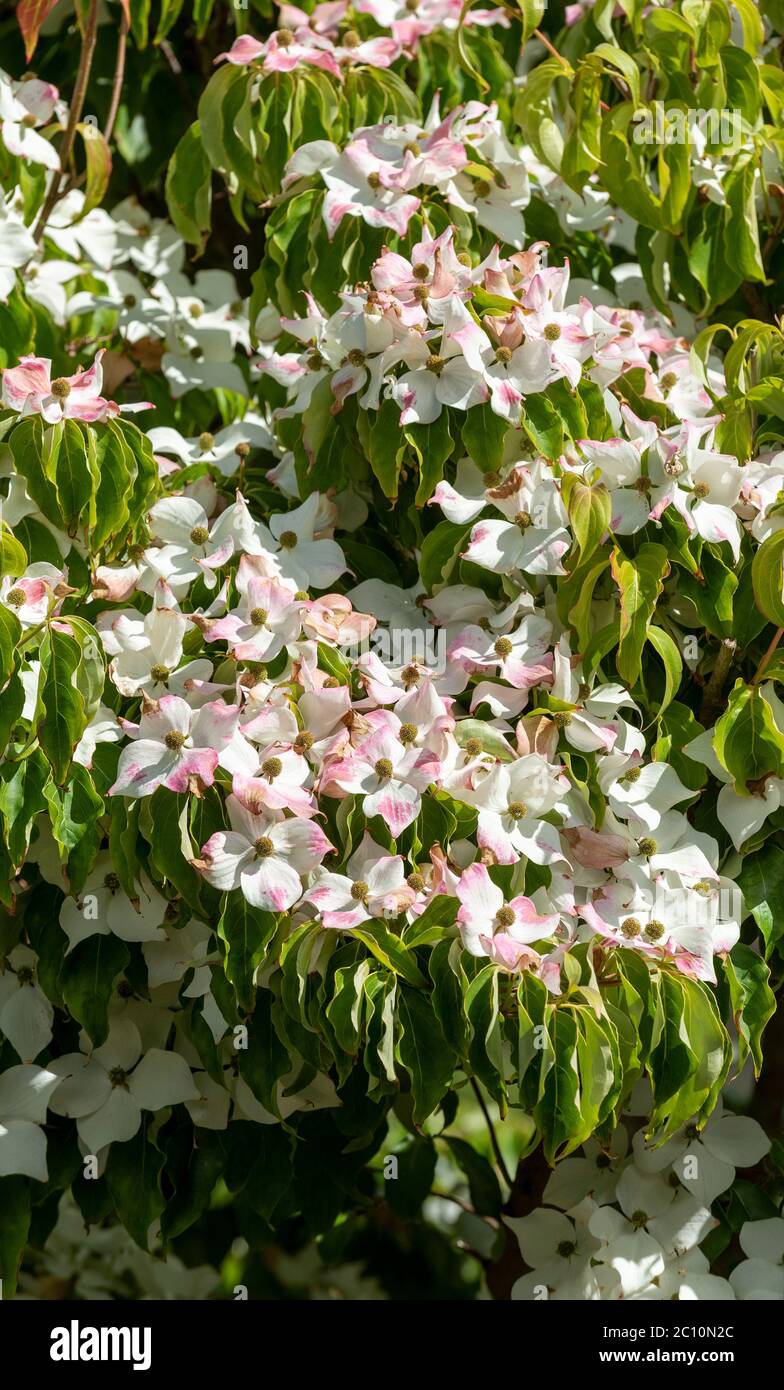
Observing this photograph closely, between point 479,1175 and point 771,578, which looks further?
point 479,1175

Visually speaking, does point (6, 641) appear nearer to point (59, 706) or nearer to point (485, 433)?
point (59, 706)

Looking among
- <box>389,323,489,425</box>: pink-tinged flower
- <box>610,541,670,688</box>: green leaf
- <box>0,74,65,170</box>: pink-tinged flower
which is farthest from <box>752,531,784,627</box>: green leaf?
<box>0,74,65,170</box>: pink-tinged flower

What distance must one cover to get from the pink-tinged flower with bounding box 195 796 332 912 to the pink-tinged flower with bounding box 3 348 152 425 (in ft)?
1.83

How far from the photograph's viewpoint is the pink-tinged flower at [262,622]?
1.93 m

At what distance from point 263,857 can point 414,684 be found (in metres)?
0.33

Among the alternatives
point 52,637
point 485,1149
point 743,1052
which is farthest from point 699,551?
point 485,1149

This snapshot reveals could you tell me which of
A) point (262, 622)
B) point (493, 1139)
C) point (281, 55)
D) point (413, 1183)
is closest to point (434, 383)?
point (262, 622)

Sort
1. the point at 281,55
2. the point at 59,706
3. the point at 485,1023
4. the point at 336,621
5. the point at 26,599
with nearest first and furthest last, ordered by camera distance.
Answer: the point at 485,1023, the point at 59,706, the point at 26,599, the point at 336,621, the point at 281,55

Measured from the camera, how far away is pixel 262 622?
1942 mm

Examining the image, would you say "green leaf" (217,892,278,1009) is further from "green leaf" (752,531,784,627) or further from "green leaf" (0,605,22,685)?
"green leaf" (752,531,784,627)

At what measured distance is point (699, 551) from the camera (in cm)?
200

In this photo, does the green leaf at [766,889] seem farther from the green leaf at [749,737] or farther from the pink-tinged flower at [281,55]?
the pink-tinged flower at [281,55]

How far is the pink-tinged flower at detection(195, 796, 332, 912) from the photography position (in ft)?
5.78
